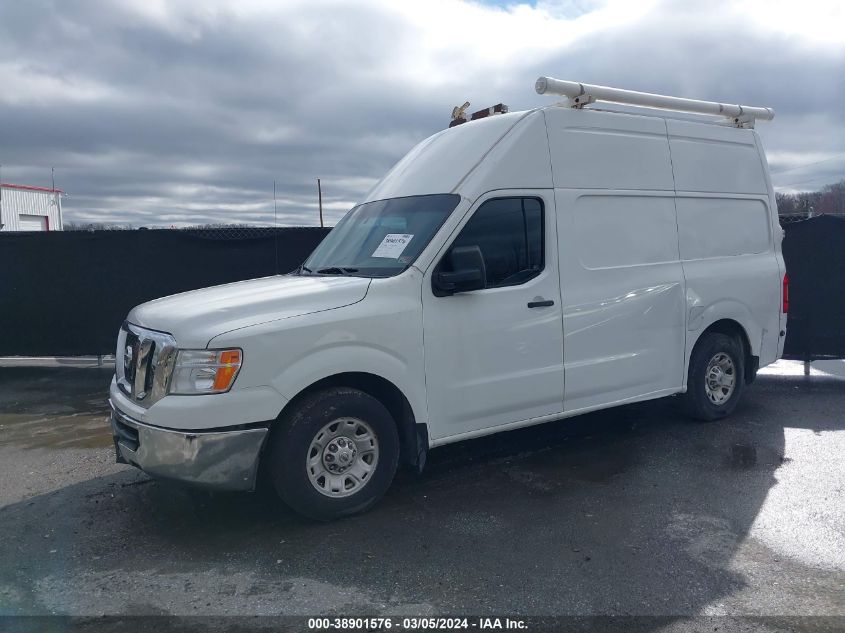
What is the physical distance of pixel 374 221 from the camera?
5.57m

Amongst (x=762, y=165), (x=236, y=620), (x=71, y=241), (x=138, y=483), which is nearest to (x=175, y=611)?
(x=236, y=620)

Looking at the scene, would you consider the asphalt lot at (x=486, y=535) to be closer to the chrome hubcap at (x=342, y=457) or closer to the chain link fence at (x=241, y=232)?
the chrome hubcap at (x=342, y=457)

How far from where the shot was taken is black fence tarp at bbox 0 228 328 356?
10.1m

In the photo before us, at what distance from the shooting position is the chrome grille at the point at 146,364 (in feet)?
13.9

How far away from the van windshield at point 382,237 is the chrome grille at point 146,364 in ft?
4.55

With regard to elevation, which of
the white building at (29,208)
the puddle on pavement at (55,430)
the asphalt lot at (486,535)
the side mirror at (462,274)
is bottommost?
the asphalt lot at (486,535)

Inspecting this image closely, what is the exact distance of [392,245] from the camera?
5.06 meters

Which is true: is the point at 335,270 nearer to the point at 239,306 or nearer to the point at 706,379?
the point at 239,306

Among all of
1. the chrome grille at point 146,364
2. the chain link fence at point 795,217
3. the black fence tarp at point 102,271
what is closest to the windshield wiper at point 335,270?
the chrome grille at point 146,364

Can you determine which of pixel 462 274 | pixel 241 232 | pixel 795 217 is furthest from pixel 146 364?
pixel 795 217

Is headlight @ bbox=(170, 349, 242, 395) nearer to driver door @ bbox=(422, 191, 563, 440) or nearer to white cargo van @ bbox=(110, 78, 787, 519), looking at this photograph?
white cargo van @ bbox=(110, 78, 787, 519)

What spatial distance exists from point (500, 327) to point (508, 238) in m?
0.68

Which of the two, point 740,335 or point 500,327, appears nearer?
point 500,327

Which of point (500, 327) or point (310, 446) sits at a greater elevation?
point (500, 327)
